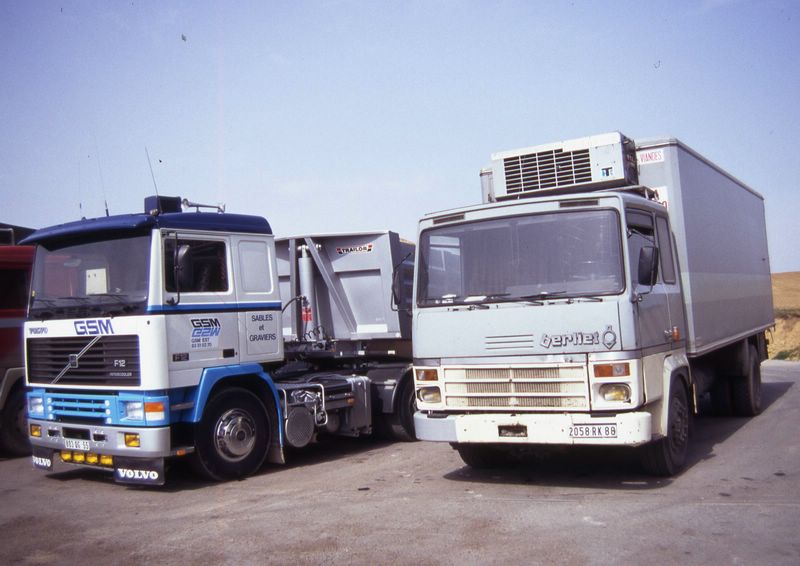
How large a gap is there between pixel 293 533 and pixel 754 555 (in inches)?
137

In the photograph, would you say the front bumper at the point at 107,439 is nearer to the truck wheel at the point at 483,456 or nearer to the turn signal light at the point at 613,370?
the truck wheel at the point at 483,456

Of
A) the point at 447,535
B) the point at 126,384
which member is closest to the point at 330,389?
the point at 126,384

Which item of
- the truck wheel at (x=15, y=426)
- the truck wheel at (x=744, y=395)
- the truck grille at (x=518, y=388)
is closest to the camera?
the truck grille at (x=518, y=388)

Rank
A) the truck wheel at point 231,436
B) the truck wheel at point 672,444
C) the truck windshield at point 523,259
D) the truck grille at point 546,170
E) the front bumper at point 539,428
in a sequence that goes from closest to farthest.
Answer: the front bumper at point 539,428, the truck windshield at point 523,259, the truck wheel at point 672,444, the truck wheel at point 231,436, the truck grille at point 546,170

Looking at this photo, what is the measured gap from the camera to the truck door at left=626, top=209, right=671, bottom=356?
287 inches

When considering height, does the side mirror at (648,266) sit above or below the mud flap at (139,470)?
above

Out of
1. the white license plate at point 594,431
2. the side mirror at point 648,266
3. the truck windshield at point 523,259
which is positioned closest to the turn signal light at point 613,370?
the white license plate at point 594,431

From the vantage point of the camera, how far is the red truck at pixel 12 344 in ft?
34.8

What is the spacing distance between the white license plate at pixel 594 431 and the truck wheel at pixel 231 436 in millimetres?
3899

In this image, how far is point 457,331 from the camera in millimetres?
7746

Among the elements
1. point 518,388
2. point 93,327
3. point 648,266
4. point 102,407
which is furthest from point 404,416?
point 648,266

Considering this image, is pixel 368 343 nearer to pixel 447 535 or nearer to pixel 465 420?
pixel 465 420

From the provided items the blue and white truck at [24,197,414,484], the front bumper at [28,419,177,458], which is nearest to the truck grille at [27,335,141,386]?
the blue and white truck at [24,197,414,484]

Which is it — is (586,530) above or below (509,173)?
below
